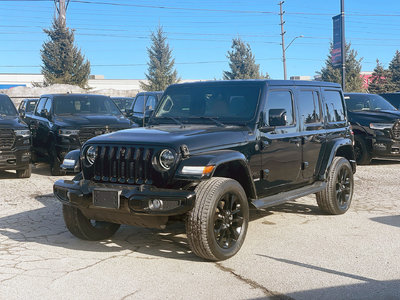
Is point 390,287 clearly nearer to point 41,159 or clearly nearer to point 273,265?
point 273,265

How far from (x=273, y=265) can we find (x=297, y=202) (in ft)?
10.8

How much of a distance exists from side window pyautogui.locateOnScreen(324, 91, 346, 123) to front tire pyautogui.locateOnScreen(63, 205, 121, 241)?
3.46m

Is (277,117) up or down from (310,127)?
up

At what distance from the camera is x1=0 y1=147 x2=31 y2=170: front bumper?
9781 millimetres

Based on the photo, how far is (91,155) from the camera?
5188 millimetres

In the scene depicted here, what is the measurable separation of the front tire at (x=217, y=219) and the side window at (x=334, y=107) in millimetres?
2618

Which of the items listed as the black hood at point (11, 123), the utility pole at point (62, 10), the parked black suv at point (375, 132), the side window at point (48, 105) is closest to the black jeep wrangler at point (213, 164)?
the black hood at point (11, 123)

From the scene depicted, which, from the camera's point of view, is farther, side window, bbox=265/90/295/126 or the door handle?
the door handle

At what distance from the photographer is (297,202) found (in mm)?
7922

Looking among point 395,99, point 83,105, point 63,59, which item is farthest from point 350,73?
point 83,105

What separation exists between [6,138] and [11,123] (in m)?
0.36

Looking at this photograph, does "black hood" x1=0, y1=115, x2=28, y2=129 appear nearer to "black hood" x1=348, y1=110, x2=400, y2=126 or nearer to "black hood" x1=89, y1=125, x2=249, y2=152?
"black hood" x1=89, y1=125, x2=249, y2=152

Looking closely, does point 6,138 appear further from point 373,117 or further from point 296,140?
point 373,117

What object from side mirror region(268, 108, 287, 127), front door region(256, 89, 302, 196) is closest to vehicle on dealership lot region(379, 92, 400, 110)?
front door region(256, 89, 302, 196)
